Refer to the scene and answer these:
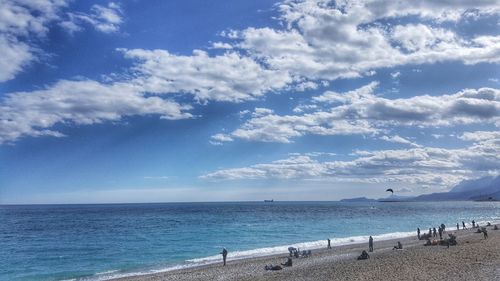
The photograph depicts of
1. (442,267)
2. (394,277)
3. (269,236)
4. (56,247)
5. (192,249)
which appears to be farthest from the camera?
(269,236)

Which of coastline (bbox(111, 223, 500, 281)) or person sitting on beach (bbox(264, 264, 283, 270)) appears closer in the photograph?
coastline (bbox(111, 223, 500, 281))

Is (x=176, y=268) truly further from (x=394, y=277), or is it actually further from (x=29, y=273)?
(x=394, y=277)

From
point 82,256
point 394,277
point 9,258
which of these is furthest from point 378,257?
point 9,258

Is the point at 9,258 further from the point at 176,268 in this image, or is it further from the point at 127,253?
the point at 176,268

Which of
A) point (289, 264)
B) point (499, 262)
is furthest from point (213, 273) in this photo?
point (499, 262)

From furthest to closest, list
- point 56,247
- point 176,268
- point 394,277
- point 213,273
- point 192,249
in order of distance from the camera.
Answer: point 56,247, point 192,249, point 176,268, point 213,273, point 394,277

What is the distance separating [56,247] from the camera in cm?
5612

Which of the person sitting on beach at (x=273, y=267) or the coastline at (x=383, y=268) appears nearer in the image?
the coastline at (x=383, y=268)

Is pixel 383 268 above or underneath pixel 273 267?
above

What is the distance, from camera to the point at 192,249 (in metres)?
51.5

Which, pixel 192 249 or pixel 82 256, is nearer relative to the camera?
pixel 82 256

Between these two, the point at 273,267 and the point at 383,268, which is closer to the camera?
the point at 383,268

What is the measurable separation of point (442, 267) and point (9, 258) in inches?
1679

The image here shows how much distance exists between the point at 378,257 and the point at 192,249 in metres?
24.5
